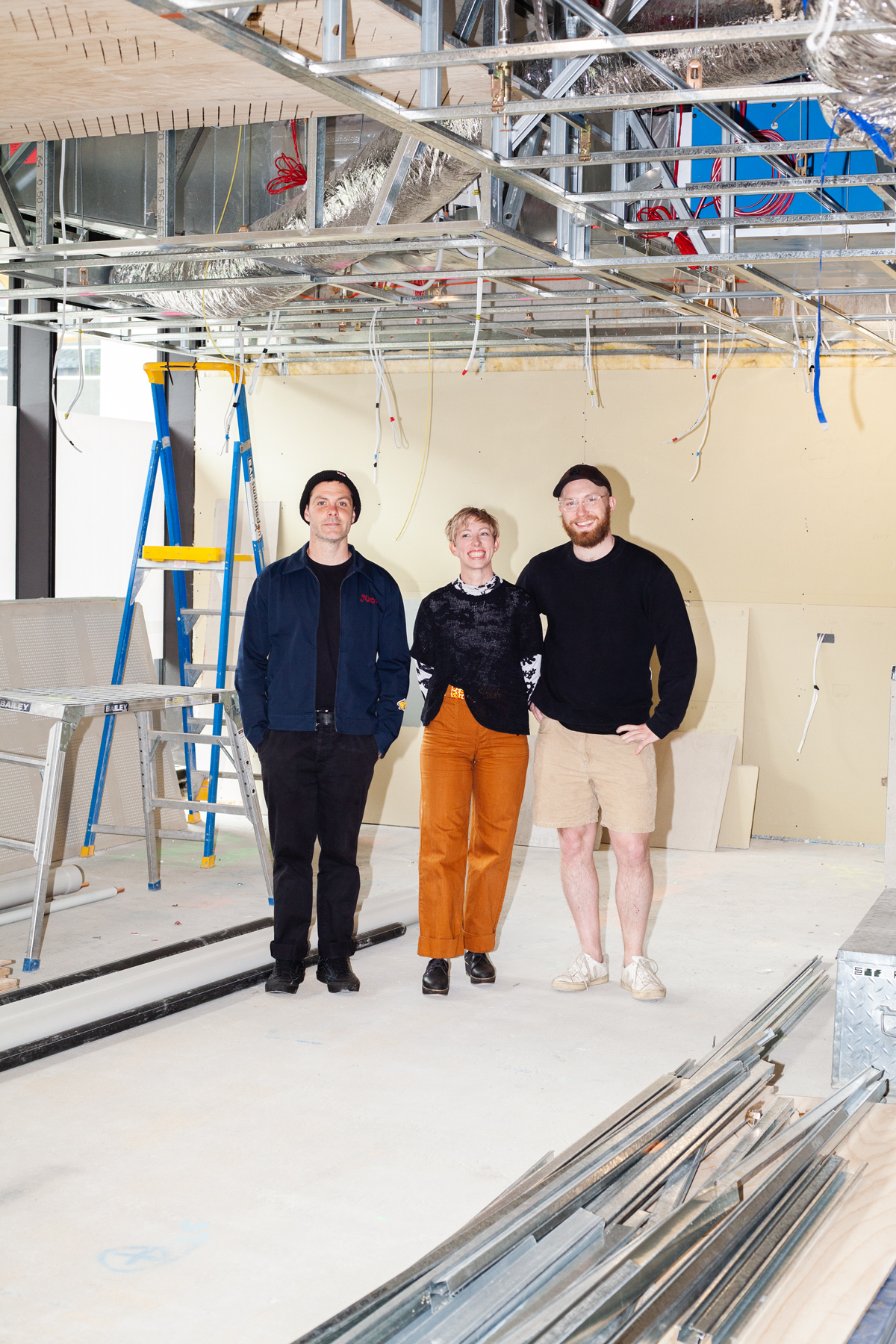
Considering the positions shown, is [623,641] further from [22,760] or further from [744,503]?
[744,503]

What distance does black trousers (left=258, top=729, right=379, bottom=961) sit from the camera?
3.68 metres

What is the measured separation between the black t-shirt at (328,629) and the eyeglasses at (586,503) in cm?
68

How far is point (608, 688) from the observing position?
12.1ft

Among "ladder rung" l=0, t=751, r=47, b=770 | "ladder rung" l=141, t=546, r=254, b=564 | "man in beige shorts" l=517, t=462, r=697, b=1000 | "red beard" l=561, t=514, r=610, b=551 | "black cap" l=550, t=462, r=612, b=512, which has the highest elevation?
"black cap" l=550, t=462, r=612, b=512

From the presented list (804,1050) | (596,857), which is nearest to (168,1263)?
(804,1050)

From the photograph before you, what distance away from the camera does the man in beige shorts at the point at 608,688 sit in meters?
Answer: 3.68

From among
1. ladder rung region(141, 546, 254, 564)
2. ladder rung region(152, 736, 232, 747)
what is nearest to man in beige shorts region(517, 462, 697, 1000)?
ladder rung region(152, 736, 232, 747)

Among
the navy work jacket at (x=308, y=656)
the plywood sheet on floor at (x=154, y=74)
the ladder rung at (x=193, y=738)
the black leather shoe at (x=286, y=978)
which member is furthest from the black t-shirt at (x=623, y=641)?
the ladder rung at (x=193, y=738)

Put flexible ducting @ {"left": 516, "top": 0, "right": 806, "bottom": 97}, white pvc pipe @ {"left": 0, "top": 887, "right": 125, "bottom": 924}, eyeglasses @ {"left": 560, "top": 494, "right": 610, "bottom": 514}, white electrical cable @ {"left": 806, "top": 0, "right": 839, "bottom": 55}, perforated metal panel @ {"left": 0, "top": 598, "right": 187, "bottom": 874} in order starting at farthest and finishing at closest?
1. perforated metal panel @ {"left": 0, "top": 598, "right": 187, "bottom": 874}
2. white pvc pipe @ {"left": 0, "top": 887, "right": 125, "bottom": 924}
3. eyeglasses @ {"left": 560, "top": 494, "right": 610, "bottom": 514}
4. flexible ducting @ {"left": 516, "top": 0, "right": 806, "bottom": 97}
5. white electrical cable @ {"left": 806, "top": 0, "right": 839, "bottom": 55}

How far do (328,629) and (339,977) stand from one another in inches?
41.9

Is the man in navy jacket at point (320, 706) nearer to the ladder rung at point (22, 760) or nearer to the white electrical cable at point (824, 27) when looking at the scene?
the ladder rung at point (22, 760)

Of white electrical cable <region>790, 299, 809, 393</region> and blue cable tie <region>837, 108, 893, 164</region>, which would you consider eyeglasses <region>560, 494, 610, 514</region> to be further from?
white electrical cable <region>790, 299, 809, 393</region>

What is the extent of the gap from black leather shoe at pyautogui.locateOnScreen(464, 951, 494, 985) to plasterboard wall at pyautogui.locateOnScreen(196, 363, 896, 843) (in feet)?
10.0

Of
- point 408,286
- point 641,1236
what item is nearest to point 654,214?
point 408,286
